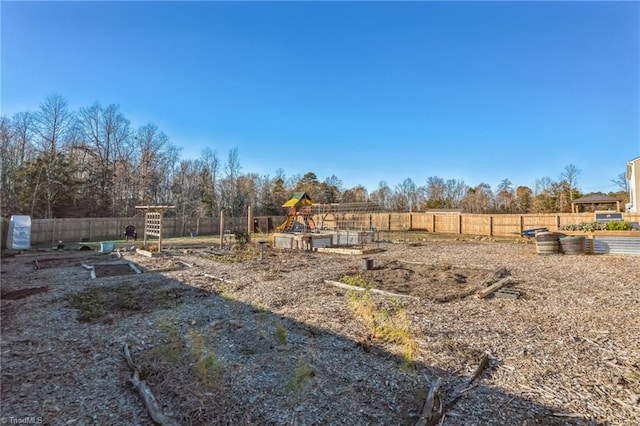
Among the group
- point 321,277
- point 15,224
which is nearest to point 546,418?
point 321,277

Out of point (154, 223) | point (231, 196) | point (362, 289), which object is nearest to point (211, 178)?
point (231, 196)

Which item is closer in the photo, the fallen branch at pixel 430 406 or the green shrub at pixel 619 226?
the fallen branch at pixel 430 406

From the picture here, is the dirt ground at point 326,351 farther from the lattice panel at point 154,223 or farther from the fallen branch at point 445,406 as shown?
the lattice panel at point 154,223

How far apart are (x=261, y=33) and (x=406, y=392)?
463 inches

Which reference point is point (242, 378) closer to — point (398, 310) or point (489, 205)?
point (398, 310)

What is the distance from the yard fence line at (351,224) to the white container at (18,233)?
0.26m

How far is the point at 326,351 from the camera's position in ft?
13.6

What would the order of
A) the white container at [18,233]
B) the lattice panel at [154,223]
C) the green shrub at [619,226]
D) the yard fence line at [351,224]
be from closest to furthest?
the green shrub at [619,226]
the lattice panel at [154,223]
the white container at [18,233]
the yard fence line at [351,224]

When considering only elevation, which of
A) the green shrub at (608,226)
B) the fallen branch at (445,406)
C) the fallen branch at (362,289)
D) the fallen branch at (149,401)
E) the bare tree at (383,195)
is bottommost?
the fallen branch at (149,401)

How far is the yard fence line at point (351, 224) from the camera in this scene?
2136 centimetres

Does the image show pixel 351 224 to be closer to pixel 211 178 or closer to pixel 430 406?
pixel 430 406

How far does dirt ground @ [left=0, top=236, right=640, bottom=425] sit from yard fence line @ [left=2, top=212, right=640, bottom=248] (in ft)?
43.2

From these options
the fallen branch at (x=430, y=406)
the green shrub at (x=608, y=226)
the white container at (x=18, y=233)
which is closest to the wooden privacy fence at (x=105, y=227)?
the white container at (x=18, y=233)

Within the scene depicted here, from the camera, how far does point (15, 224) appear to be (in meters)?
17.5
